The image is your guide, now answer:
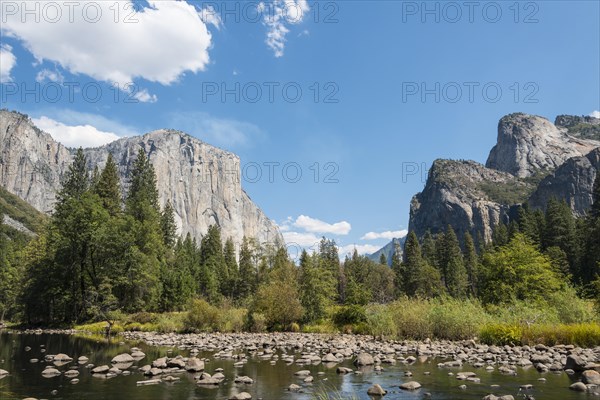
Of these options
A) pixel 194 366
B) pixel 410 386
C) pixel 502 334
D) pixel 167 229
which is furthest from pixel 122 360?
pixel 167 229

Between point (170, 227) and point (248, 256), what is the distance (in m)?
16.0

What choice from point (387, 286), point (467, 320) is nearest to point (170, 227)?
point (387, 286)

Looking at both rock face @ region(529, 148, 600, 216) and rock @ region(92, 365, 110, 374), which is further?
rock face @ region(529, 148, 600, 216)

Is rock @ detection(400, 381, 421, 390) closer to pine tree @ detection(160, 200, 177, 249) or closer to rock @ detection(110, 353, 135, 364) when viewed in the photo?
rock @ detection(110, 353, 135, 364)

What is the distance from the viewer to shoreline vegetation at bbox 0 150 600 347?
2542 centimetres

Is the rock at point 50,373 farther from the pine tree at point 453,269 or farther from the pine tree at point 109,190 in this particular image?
the pine tree at point 453,269

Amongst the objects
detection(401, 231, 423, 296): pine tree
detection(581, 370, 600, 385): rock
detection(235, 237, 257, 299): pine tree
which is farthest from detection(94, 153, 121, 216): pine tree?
detection(401, 231, 423, 296): pine tree

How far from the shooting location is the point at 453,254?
96500 mm

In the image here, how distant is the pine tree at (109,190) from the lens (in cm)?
5680

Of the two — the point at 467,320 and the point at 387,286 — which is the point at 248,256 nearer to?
the point at 387,286

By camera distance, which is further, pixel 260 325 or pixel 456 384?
pixel 260 325

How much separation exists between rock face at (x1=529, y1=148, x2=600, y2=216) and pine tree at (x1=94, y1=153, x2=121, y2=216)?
18079 centimetres

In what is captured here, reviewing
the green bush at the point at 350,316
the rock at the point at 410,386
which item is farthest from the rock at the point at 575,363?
the green bush at the point at 350,316

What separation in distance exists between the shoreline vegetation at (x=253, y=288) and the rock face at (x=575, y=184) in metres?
121
